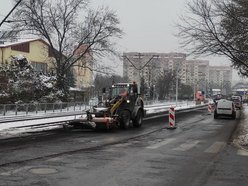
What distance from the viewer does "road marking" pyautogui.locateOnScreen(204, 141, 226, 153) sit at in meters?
15.5

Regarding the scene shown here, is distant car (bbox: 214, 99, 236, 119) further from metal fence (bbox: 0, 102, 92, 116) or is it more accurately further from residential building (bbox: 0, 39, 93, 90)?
residential building (bbox: 0, 39, 93, 90)

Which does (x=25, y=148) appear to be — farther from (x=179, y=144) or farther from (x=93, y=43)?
(x=93, y=43)

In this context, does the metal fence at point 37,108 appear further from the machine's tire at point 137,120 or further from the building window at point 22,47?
the building window at point 22,47

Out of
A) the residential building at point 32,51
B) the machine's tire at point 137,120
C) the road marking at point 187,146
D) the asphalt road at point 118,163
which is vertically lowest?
the road marking at point 187,146

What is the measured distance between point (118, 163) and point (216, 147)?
20.0ft

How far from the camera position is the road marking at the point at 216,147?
15485 mm

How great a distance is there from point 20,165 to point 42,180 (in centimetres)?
190

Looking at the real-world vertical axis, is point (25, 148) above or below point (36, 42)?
below

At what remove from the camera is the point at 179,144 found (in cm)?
1716

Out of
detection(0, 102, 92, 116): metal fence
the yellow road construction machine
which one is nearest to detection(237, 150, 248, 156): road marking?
the yellow road construction machine

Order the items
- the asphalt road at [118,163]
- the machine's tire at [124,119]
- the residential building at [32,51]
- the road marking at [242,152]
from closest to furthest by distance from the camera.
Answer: the asphalt road at [118,163] < the road marking at [242,152] < the machine's tire at [124,119] < the residential building at [32,51]

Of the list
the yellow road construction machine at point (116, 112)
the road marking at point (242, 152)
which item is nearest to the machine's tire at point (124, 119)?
the yellow road construction machine at point (116, 112)

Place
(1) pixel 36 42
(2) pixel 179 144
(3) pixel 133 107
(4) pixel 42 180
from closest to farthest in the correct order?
(4) pixel 42 180
(2) pixel 179 144
(3) pixel 133 107
(1) pixel 36 42

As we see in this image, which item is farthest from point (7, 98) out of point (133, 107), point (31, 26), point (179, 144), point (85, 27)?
point (179, 144)
